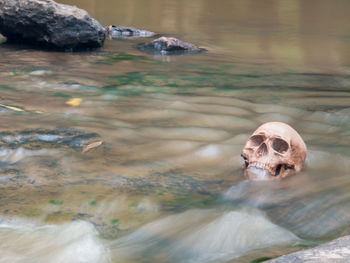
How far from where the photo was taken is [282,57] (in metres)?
5.77

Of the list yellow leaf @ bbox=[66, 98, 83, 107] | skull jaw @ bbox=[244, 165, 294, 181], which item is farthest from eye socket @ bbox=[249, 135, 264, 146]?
yellow leaf @ bbox=[66, 98, 83, 107]

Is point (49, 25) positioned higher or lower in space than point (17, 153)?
higher

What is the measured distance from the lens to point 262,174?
7.42ft

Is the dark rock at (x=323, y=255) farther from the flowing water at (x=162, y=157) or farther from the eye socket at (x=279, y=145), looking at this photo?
the eye socket at (x=279, y=145)

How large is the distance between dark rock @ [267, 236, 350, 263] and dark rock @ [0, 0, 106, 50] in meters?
4.93

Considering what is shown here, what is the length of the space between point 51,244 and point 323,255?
86cm

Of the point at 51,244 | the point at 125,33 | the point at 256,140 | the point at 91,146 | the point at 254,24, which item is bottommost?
the point at 51,244

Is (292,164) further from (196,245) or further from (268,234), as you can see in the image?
(196,245)

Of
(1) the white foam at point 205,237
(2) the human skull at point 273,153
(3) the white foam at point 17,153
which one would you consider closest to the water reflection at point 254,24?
(2) the human skull at point 273,153

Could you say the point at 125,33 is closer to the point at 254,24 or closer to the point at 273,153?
the point at 254,24

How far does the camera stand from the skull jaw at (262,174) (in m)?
2.24

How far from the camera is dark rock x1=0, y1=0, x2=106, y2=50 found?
19.3 ft

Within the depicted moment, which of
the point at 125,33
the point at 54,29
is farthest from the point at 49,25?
the point at 125,33

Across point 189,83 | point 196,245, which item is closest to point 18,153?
point 196,245
